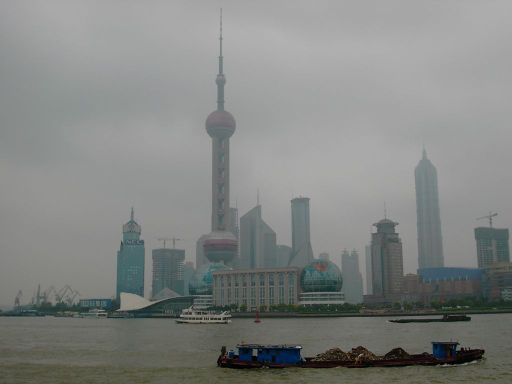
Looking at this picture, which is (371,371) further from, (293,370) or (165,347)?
(165,347)

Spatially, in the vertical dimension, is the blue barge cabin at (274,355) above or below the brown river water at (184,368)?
above

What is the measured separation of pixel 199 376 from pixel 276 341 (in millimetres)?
48568

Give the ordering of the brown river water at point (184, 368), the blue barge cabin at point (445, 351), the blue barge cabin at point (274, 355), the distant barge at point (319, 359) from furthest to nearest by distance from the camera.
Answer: the blue barge cabin at point (445, 351), the blue barge cabin at point (274, 355), the distant barge at point (319, 359), the brown river water at point (184, 368)

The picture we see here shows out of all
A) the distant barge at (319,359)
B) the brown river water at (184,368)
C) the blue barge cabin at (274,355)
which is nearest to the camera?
the brown river water at (184,368)

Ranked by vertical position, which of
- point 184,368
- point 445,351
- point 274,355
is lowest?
point 184,368

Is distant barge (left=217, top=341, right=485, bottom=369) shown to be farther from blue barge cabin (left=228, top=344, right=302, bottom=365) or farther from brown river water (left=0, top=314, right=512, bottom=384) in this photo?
brown river water (left=0, top=314, right=512, bottom=384)

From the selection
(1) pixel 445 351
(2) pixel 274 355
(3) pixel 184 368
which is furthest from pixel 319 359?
(3) pixel 184 368

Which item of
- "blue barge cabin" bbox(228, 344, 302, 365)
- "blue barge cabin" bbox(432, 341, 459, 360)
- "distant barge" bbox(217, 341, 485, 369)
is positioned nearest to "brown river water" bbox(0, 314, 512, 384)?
"distant barge" bbox(217, 341, 485, 369)

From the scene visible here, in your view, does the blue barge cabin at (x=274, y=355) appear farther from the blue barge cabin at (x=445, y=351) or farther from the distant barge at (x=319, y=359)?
the blue barge cabin at (x=445, y=351)

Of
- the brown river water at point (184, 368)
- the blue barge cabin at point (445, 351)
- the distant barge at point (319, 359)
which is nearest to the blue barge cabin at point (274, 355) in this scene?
the distant barge at point (319, 359)

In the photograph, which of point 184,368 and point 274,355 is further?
point 184,368

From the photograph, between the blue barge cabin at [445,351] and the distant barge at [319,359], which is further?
the blue barge cabin at [445,351]

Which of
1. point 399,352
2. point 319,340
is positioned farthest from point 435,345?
point 319,340

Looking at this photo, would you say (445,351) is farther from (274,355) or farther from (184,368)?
(184,368)
